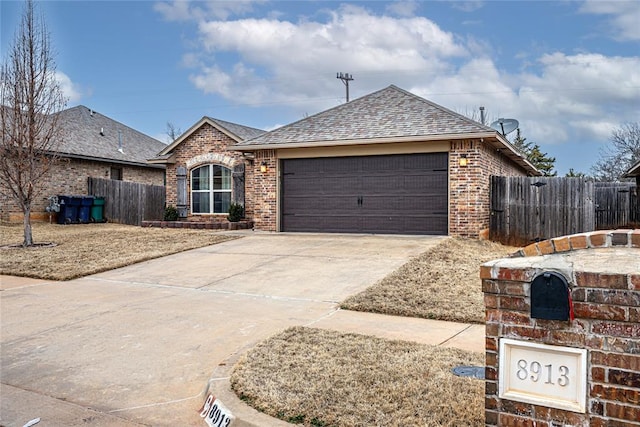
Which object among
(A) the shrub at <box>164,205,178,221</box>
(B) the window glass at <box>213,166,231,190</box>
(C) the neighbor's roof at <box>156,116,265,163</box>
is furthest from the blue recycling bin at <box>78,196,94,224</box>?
(B) the window glass at <box>213,166,231,190</box>

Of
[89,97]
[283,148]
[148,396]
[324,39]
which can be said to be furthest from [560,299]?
[89,97]

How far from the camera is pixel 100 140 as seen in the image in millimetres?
23516

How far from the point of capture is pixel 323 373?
396 centimetres

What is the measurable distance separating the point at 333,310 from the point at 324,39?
732 inches

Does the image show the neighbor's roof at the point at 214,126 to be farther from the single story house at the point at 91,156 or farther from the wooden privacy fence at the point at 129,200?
the single story house at the point at 91,156

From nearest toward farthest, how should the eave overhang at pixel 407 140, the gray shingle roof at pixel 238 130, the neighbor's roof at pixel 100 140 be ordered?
1. the eave overhang at pixel 407 140
2. the gray shingle roof at pixel 238 130
3. the neighbor's roof at pixel 100 140

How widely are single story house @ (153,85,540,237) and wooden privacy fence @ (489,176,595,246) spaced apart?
0.82m

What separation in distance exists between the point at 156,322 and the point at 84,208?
1598 cm

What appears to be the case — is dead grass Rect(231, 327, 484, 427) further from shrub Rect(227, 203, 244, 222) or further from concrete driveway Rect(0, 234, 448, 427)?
shrub Rect(227, 203, 244, 222)

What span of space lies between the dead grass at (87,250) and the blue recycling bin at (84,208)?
11.4 ft

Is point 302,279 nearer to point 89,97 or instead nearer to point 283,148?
point 283,148

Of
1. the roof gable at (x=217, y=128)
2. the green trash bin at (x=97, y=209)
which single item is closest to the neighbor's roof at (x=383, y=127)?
the roof gable at (x=217, y=128)

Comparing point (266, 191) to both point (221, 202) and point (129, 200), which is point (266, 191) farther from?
point (129, 200)

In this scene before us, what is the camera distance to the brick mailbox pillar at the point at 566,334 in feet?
7.36
